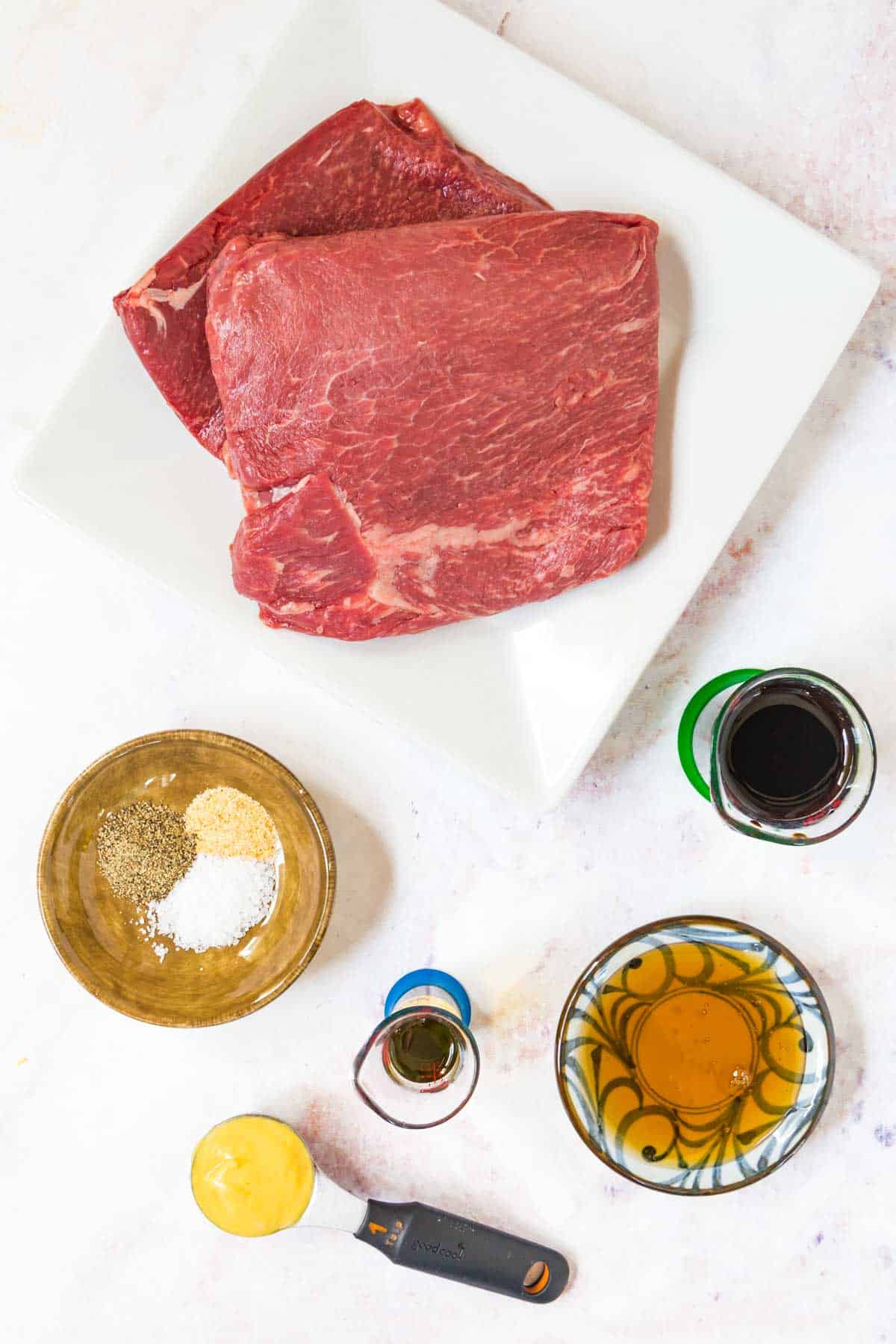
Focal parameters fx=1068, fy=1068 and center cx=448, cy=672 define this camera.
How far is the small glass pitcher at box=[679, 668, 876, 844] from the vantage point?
1533 mm

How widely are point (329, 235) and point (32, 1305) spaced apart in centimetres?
183

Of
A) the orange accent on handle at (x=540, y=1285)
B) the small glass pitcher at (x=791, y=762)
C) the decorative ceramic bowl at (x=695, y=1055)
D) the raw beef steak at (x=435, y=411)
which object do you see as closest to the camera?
the raw beef steak at (x=435, y=411)

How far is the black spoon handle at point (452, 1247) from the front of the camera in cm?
174

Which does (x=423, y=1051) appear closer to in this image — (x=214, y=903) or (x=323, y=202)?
(x=214, y=903)

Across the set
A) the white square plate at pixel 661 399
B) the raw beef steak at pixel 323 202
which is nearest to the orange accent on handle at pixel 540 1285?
the white square plate at pixel 661 399

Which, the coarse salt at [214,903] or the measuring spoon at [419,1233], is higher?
the coarse salt at [214,903]

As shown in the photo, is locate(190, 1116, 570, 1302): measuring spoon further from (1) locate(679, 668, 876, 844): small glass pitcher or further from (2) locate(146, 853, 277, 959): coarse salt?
(1) locate(679, 668, 876, 844): small glass pitcher

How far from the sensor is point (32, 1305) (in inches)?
72.5

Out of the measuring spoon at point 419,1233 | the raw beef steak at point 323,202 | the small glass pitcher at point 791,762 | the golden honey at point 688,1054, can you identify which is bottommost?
the measuring spoon at point 419,1233

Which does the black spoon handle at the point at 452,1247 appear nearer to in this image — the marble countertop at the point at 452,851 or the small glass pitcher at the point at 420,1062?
the marble countertop at the point at 452,851

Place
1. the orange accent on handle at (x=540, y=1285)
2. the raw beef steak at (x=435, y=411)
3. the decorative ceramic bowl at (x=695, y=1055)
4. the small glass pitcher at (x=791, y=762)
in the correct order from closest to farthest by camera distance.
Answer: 1. the raw beef steak at (x=435, y=411)
2. the small glass pitcher at (x=791, y=762)
3. the decorative ceramic bowl at (x=695, y=1055)
4. the orange accent on handle at (x=540, y=1285)

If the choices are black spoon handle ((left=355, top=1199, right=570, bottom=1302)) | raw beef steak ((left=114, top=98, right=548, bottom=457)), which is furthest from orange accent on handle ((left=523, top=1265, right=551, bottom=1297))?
raw beef steak ((left=114, top=98, right=548, bottom=457))

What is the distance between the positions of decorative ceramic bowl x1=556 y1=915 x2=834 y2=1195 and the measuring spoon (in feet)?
0.92

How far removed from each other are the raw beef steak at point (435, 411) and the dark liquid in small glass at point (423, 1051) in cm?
65
